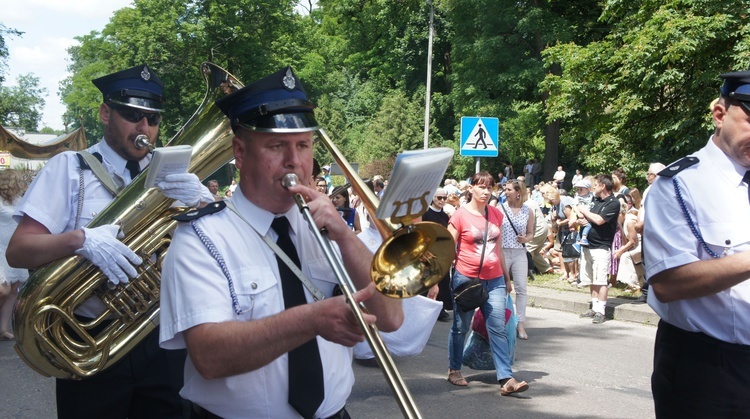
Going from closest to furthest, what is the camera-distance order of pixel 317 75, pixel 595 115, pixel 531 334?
pixel 531 334, pixel 595 115, pixel 317 75

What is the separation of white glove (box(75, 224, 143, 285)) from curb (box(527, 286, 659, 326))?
765 cm

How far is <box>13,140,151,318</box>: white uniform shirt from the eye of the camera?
3.50 meters

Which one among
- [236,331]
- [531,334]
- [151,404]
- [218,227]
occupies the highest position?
[218,227]

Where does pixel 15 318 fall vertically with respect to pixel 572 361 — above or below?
above

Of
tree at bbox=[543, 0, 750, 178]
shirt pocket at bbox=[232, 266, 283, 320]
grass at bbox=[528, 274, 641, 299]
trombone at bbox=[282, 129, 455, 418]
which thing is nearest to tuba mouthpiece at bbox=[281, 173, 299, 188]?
trombone at bbox=[282, 129, 455, 418]

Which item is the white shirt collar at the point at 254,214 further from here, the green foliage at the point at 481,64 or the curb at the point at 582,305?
the green foliage at the point at 481,64

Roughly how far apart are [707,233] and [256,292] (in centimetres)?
173

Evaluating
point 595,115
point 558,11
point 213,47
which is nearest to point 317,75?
point 213,47

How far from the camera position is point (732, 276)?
9.26 ft

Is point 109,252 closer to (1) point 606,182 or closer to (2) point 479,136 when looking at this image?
(1) point 606,182

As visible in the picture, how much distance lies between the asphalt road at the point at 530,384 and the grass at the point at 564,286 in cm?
223

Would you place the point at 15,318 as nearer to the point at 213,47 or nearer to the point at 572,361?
the point at 572,361

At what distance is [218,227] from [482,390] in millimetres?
5149

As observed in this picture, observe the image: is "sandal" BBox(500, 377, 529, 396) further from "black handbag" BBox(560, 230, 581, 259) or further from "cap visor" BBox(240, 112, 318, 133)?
"black handbag" BBox(560, 230, 581, 259)
